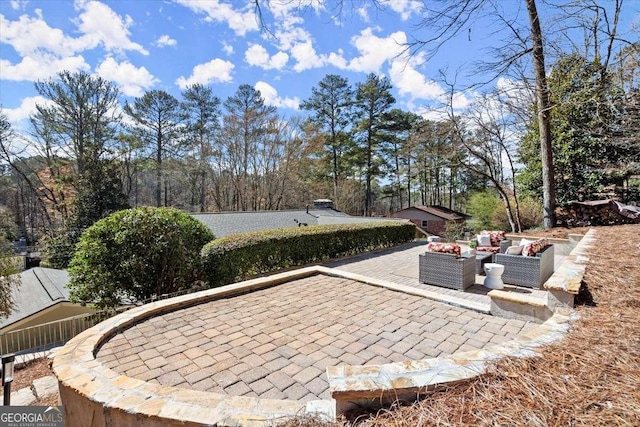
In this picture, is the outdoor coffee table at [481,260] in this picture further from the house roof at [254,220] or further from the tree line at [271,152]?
the house roof at [254,220]

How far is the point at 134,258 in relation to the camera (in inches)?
251

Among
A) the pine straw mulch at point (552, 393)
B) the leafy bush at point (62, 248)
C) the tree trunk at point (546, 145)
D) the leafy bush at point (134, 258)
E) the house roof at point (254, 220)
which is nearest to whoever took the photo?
the pine straw mulch at point (552, 393)

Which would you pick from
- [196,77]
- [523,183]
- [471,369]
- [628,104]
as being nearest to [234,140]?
[196,77]

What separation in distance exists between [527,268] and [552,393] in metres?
5.23

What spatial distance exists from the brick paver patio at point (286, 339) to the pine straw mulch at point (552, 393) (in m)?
1.01

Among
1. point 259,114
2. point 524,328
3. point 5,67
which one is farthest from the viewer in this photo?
point 259,114

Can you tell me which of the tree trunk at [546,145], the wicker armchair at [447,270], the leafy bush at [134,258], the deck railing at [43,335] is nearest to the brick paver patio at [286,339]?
the wicker armchair at [447,270]

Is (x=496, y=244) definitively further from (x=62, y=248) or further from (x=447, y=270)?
(x=62, y=248)

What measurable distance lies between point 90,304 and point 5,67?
10.9m

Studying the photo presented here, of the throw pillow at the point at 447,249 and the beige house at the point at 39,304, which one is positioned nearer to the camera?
the throw pillow at the point at 447,249

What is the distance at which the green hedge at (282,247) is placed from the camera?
713cm

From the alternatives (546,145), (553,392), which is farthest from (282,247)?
(546,145)

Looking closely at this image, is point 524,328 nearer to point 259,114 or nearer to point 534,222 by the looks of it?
point 534,222

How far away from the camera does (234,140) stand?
20.4m
